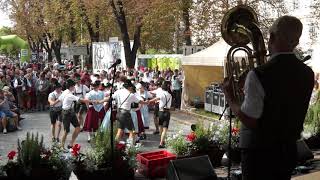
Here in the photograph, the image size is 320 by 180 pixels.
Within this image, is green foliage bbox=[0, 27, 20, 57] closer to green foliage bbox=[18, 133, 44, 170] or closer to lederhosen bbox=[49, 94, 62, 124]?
lederhosen bbox=[49, 94, 62, 124]

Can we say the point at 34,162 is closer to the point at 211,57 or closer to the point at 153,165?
the point at 153,165

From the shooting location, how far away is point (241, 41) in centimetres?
457

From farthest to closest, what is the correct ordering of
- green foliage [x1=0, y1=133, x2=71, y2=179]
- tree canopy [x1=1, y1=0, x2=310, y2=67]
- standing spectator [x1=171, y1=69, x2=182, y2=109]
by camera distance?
tree canopy [x1=1, y1=0, x2=310, y2=67], standing spectator [x1=171, y1=69, x2=182, y2=109], green foliage [x1=0, y1=133, x2=71, y2=179]

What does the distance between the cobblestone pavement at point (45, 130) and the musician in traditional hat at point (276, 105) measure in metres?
6.88

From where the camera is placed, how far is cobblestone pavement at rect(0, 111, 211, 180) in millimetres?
11446

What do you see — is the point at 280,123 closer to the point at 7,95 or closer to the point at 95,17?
the point at 7,95

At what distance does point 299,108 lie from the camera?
2998 millimetres

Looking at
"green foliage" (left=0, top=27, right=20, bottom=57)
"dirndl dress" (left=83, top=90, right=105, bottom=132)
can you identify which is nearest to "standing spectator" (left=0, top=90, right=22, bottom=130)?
"dirndl dress" (left=83, top=90, right=105, bottom=132)

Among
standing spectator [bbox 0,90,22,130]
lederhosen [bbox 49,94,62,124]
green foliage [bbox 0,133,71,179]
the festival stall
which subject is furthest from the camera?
the festival stall

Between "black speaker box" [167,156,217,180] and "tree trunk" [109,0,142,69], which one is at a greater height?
"tree trunk" [109,0,142,69]

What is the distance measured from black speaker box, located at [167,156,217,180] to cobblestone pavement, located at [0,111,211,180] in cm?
415

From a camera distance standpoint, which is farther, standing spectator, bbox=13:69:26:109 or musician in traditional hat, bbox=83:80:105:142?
standing spectator, bbox=13:69:26:109

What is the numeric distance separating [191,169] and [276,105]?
2894 millimetres

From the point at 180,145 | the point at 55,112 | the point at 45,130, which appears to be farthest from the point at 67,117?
the point at 45,130
